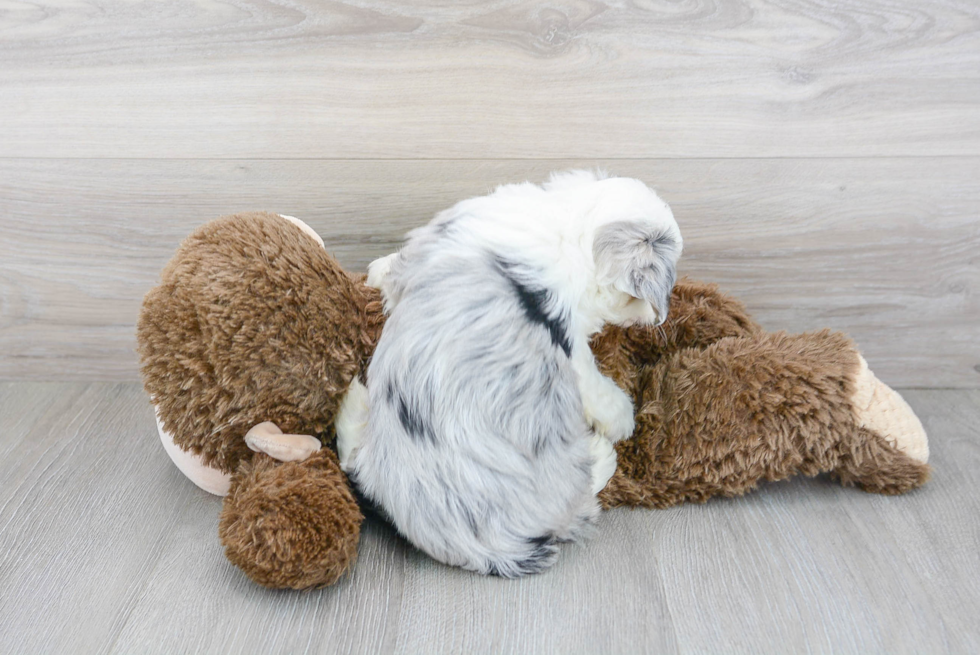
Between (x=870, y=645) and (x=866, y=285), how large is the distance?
30.1 inches

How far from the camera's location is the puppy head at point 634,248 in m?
1.03

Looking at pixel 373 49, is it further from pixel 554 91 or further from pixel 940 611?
pixel 940 611

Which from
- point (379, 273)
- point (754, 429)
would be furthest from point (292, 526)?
point (754, 429)

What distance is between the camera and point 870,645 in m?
0.97

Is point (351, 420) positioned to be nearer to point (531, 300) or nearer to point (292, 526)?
point (292, 526)

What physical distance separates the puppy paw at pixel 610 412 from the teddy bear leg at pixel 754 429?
3 cm

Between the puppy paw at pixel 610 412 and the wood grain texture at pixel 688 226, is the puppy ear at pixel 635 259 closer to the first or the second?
the puppy paw at pixel 610 412

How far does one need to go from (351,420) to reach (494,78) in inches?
25.1

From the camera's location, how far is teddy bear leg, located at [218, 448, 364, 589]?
1009 mm

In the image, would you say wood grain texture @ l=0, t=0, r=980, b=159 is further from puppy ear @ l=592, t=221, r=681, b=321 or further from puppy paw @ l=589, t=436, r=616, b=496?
puppy paw @ l=589, t=436, r=616, b=496

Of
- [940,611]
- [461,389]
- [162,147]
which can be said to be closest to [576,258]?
[461,389]

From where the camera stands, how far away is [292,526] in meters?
1.02

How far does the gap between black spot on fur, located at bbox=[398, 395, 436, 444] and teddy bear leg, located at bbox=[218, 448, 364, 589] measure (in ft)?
0.53

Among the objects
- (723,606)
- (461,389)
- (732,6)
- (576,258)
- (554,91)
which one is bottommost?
(723,606)
